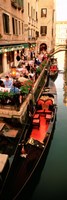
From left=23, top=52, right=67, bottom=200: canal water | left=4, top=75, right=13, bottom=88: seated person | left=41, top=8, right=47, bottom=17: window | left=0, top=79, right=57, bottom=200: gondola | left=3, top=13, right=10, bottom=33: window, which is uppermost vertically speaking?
left=41, top=8, right=47, bottom=17: window

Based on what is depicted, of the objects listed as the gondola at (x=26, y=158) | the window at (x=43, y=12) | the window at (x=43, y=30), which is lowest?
the gondola at (x=26, y=158)

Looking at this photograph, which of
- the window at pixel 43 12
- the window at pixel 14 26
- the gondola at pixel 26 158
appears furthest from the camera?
the window at pixel 43 12

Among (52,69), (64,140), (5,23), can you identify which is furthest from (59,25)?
(64,140)

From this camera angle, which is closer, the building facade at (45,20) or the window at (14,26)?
the window at (14,26)

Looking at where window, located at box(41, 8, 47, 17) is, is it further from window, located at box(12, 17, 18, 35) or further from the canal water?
the canal water

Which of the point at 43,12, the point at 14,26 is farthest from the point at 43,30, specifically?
the point at 14,26

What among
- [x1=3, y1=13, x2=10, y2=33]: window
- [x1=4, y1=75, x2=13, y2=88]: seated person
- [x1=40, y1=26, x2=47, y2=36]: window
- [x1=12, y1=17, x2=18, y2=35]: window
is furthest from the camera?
[x1=40, y1=26, x2=47, y2=36]: window

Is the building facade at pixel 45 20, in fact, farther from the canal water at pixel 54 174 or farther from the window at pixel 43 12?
the canal water at pixel 54 174

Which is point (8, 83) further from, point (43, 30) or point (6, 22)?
point (43, 30)

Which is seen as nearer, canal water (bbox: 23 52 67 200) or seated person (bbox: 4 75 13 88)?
canal water (bbox: 23 52 67 200)

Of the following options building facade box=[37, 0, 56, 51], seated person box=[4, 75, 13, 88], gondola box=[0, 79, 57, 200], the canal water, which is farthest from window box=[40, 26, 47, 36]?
A: gondola box=[0, 79, 57, 200]

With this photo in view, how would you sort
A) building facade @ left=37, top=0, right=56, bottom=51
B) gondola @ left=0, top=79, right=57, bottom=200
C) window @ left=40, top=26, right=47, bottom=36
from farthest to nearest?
window @ left=40, top=26, right=47, bottom=36
building facade @ left=37, top=0, right=56, bottom=51
gondola @ left=0, top=79, right=57, bottom=200

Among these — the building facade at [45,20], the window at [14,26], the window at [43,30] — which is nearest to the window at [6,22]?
the window at [14,26]

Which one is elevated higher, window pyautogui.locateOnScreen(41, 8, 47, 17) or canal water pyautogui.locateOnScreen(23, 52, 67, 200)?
window pyautogui.locateOnScreen(41, 8, 47, 17)
